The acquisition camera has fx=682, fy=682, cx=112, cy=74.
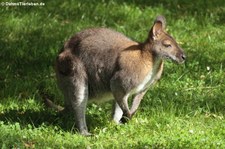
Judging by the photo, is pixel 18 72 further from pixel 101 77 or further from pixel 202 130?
pixel 202 130

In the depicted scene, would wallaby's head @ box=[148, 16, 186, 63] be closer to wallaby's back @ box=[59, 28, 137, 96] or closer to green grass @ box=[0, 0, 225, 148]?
wallaby's back @ box=[59, 28, 137, 96]

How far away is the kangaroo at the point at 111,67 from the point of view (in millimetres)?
7172

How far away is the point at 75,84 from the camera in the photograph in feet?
23.8

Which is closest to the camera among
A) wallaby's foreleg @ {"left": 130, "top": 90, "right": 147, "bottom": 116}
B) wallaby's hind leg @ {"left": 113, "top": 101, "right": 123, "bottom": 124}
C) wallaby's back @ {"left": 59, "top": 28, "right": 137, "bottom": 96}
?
wallaby's back @ {"left": 59, "top": 28, "right": 137, "bottom": 96}

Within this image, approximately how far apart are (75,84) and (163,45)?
1020 millimetres

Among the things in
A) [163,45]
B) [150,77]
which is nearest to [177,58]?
[163,45]

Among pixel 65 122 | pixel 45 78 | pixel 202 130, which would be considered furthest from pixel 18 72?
pixel 202 130

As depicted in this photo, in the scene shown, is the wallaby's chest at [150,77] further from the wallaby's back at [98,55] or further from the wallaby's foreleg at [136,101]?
the wallaby's back at [98,55]

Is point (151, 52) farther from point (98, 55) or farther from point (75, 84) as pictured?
point (75, 84)

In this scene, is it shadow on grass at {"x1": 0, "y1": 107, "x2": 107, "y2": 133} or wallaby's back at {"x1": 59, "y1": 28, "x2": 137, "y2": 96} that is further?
shadow on grass at {"x1": 0, "y1": 107, "x2": 107, "y2": 133}

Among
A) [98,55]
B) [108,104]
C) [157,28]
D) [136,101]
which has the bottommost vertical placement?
[108,104]

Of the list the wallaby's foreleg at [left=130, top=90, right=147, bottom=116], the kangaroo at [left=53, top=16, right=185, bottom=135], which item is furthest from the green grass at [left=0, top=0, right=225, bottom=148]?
the kangaroo at [left=53, top=16, right=185, bottom=135]

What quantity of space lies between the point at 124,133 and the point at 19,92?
1.82 meters

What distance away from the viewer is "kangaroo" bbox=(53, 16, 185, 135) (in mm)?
7172
